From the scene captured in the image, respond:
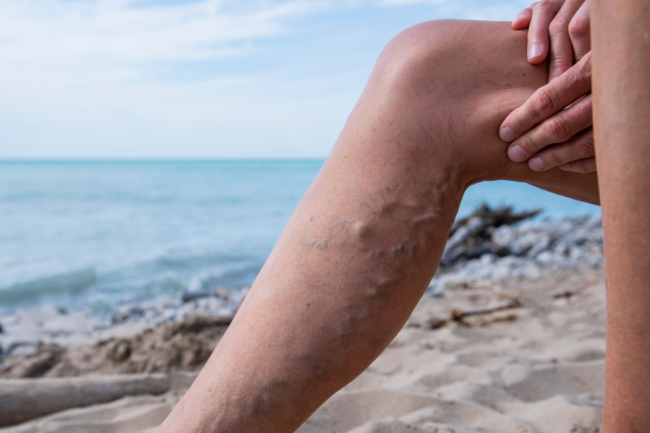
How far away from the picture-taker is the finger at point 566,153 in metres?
0.82

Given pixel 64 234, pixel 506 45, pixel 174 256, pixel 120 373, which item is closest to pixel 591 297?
pixel 506 45

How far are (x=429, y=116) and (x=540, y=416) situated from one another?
103 cm

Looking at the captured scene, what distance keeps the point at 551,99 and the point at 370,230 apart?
0.38m

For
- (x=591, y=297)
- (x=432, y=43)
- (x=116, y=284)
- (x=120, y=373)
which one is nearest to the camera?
(x=432, y=43)

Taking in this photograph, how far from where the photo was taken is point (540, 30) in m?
0.93

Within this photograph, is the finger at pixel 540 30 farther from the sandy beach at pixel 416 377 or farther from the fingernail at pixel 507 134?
the sandy beach at pixel 416 377

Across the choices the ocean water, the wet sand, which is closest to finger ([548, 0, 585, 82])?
the wet sand

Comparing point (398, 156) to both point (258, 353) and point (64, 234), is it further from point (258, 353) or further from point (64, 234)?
point (64, 234)

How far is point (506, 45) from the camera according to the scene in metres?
0.95

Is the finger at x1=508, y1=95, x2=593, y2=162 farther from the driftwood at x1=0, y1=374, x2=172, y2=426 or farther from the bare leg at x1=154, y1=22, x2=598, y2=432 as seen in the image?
the driftwood at x1=0, y1=374, x2=172, y2=426

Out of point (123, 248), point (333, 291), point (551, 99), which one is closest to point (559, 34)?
point (551, 99)

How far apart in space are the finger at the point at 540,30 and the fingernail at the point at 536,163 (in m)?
0.20

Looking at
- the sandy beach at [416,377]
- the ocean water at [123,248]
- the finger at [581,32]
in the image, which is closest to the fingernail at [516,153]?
the finger at [581,32]

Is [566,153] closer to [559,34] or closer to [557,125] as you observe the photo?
[557,125]
